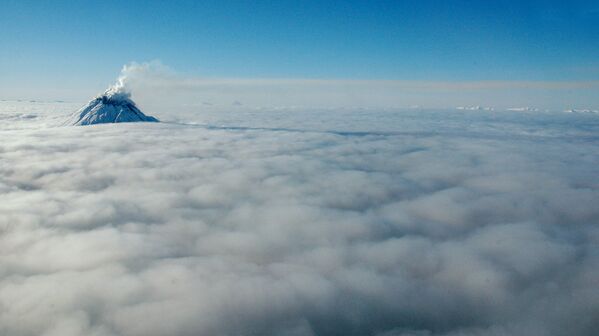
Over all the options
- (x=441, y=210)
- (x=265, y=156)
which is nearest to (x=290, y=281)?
(x=441, y=210)

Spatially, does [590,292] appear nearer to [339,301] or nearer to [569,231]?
[569,231]

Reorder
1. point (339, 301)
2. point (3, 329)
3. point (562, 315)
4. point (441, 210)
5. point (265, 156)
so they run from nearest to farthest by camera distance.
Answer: point (3, 329) < point (562, 315) < point (339, 301) < point (441, 210) < point (265, 156)

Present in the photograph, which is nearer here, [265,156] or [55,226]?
[55,226]

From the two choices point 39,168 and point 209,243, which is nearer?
point 209,243

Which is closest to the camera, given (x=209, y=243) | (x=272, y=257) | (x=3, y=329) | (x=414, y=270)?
(x=3, y=329)

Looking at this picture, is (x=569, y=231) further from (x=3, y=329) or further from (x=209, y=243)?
(x=3, y=329)

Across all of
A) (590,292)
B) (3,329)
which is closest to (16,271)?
(3,329)
